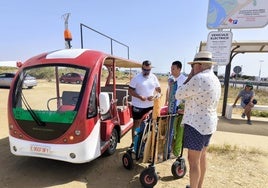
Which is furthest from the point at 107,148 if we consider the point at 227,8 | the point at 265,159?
the point at 227,8

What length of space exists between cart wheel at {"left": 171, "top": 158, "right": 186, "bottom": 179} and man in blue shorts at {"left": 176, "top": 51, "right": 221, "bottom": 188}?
88cm

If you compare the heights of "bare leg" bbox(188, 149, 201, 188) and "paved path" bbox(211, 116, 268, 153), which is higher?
"bare leg" bbox(188, 149, 201, 188)

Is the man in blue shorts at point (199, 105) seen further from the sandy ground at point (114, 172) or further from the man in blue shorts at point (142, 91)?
the man in blue shorts at point (142, 91)

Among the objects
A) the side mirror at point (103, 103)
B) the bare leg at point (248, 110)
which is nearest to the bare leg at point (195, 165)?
the side mirror at point (103, 103)

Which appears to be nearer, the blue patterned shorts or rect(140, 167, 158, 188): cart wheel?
the blue patterned shorts

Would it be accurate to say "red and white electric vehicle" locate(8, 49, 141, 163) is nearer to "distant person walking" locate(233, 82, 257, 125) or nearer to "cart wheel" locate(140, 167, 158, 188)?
"cart wheel" locate(140, 167, 158, 188)

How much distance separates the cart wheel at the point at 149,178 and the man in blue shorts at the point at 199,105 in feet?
2.12

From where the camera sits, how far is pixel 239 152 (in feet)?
17.2

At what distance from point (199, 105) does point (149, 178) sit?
1382 mm

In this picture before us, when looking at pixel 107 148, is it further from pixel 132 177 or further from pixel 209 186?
pixel 209 186

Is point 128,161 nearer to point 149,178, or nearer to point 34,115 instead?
point 149,178

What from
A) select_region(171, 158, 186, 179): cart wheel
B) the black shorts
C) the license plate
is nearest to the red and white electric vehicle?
the license plate

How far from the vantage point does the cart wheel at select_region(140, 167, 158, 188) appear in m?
3.43

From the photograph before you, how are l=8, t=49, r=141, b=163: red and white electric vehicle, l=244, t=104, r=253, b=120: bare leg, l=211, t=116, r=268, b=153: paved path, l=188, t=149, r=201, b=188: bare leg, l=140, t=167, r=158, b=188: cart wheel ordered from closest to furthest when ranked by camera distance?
l=188, t=149, r=201, b=188: bare leg < l=140, t=167, r=158, b=188: cart wheel < l=8, t=49, r=141, b=163: red and white electric vehicle < l=211, t=116, r=268, b=153: paved path < l=244, t=104, r=253, b=120: bare leg
